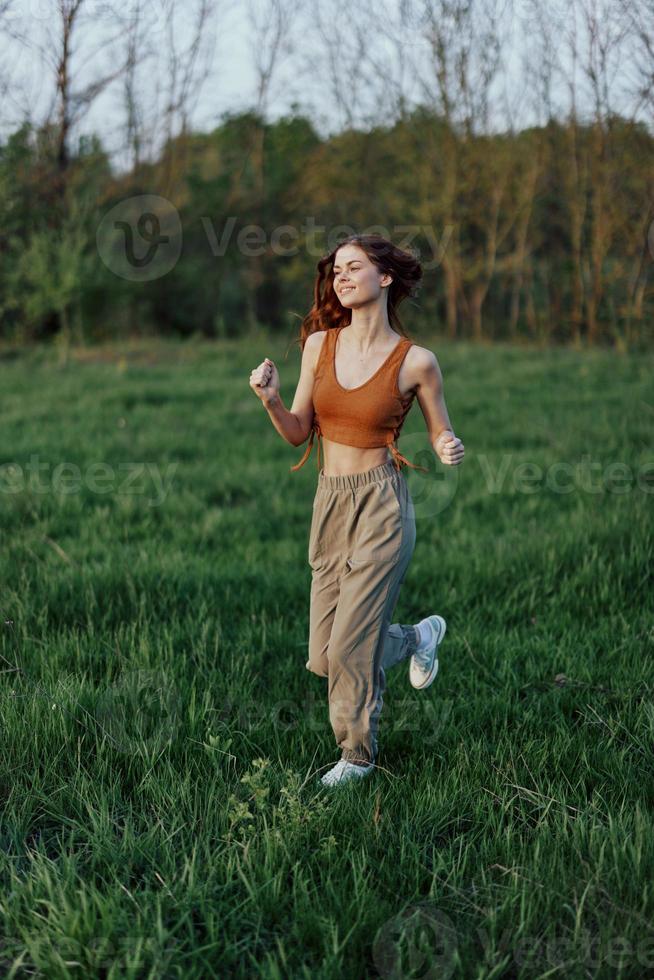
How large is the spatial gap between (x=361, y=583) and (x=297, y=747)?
0.60 metres

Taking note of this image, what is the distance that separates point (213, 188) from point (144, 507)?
1355 cm

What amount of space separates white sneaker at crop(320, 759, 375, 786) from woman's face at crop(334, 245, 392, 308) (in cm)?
136

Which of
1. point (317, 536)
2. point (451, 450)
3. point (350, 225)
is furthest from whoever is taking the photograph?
point (350, 225)

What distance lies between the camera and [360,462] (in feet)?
A: 8.33

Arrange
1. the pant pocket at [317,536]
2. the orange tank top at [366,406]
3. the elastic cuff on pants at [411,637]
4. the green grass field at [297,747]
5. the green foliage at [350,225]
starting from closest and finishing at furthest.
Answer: the green grass field at [297,747] < the orange tank top at [366,406] < the pant pocket at [317,536] < the elastic cuff on pants at [411,637] < the green foliage at [350,225]

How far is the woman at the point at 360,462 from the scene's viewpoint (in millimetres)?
2443

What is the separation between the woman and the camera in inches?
96.2

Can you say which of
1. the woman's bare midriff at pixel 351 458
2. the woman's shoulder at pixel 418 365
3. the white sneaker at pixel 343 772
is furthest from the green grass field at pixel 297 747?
the woman's shoulder at pixel 418 365

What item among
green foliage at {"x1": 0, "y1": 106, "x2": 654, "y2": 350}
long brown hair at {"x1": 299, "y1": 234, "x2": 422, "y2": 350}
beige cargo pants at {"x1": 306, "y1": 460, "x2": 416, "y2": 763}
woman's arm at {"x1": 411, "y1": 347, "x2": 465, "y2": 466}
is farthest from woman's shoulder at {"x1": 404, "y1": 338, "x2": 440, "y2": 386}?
green foliage at {"x1": 0, "y1": 106, "x2": 654, "y2": 350}

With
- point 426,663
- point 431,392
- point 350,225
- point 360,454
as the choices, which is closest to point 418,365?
point 431,392

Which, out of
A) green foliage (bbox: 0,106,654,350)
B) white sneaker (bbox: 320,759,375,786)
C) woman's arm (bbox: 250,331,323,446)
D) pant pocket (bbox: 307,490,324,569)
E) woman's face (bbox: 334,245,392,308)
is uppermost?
green foliage (bbox: 0,106,654,350)

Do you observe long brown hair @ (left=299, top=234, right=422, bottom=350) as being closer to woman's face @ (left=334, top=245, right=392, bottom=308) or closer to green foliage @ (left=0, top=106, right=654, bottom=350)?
woman's face @ (left=334, top=245, right=392, bottom=308)

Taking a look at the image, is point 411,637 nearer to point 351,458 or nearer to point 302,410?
point 351,458

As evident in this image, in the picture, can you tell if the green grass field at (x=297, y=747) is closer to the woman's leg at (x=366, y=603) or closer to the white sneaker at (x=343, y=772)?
the white sneaker at (x=343, y=772)
